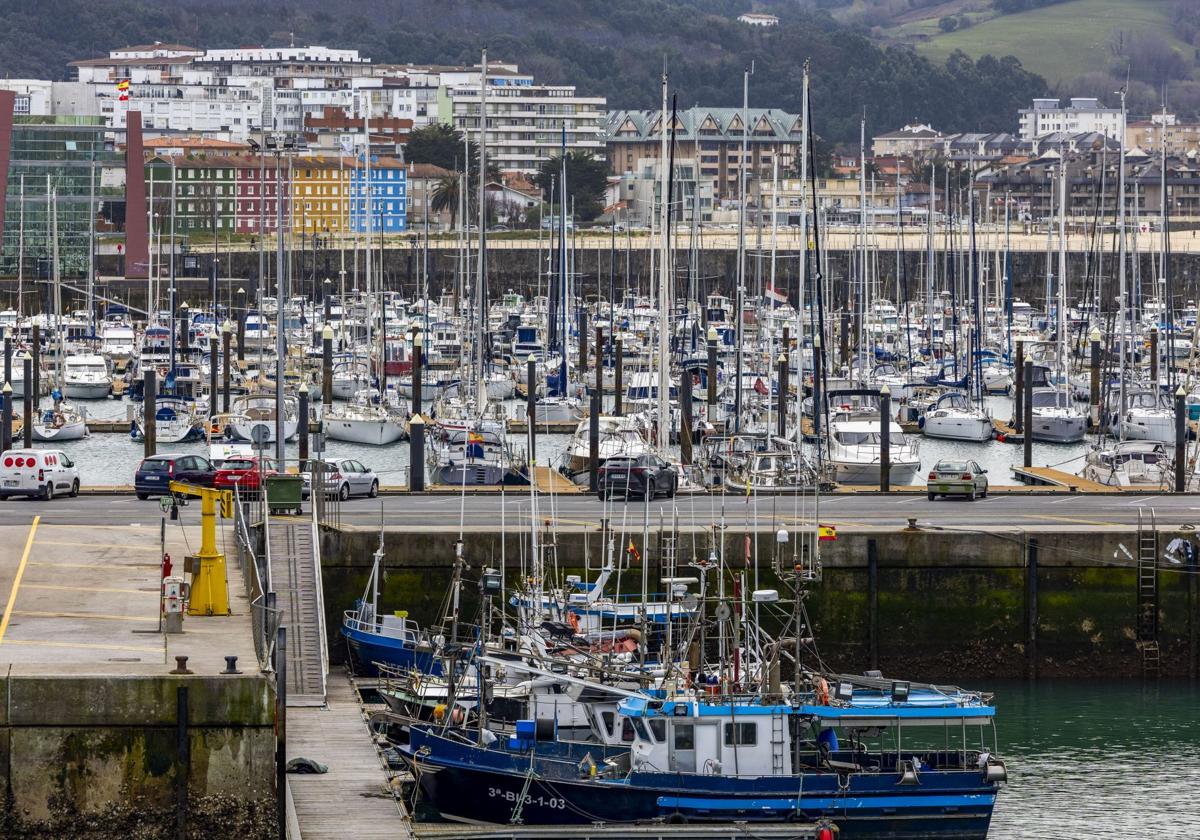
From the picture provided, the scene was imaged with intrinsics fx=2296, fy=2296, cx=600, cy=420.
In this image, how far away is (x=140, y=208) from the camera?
184 metres

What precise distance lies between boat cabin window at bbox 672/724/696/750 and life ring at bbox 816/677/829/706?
1.98 meters

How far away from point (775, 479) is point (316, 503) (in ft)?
49.2

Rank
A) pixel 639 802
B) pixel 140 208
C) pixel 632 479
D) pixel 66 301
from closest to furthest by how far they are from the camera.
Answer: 1. pixel 639 802
2. pixel 632 479
3. pixel 66 301
4. pixel 140 208

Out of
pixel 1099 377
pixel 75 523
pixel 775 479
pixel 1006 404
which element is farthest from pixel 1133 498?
pixel 1006 404

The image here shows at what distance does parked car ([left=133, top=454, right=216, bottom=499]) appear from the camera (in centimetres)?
5291

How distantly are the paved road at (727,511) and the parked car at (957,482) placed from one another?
260 mm

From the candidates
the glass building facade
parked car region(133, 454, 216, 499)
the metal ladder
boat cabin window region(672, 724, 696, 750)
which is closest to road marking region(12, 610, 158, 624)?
boat cabin window region(672, 724, 696, 750)

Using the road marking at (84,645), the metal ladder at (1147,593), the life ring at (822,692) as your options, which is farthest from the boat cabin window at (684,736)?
the metal ladder at (1147,593)

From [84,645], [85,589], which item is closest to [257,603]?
[84,645]

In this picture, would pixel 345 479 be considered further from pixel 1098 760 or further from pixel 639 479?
pixel 1098 760

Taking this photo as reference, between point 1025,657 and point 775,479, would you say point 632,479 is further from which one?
point 1025,657

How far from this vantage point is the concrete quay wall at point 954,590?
44.9 meters

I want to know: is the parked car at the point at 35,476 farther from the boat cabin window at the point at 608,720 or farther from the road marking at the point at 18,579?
the boat cabin window at the point at 608,720

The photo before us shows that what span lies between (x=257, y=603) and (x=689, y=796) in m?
6.95
